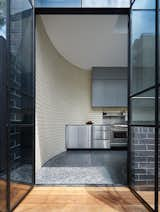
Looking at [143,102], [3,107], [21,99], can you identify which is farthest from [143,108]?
[3,107]

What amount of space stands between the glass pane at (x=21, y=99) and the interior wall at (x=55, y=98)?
1009 mm

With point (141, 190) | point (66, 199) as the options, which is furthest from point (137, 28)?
point (66, 199)

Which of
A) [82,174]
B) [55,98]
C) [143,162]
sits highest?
[55,98]

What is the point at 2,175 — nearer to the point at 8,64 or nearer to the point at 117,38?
the point at 8,64

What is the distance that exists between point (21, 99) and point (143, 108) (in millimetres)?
1499

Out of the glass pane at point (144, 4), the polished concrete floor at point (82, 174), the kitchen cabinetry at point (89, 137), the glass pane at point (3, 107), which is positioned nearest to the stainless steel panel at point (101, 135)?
the kitchen cabinetry at point (89, 137)

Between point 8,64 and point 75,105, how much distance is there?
19.5 ft

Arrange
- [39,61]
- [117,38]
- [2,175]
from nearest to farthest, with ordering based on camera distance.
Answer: [2,175], [39,61], [117,38]

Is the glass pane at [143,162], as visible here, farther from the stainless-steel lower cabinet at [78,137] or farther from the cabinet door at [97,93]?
the cabinet door at [97,93]

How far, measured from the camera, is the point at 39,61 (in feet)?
15.1

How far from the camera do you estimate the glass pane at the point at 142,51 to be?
2594 millimetres

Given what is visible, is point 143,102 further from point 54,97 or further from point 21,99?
point 54,97

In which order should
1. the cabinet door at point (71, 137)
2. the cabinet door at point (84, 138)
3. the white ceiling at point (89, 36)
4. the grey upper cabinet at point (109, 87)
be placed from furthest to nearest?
the grey upper cabinet at point (109, 87), the cabinet door at point (84, 138), the cabinet door at point (71, 137), the white ceiling at point (89, 36)

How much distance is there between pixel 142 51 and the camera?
302 cm
